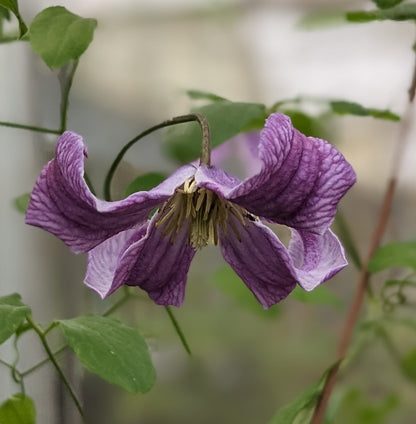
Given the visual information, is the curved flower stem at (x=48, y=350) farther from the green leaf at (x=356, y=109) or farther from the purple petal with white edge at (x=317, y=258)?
the green leaf at (x=356, y=109)

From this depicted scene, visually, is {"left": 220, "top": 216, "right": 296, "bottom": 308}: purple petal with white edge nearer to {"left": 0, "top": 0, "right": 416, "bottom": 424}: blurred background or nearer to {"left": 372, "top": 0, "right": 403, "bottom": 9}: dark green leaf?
{"left": 372, "top": 0, "right": 403, "bottom": 9}: dark green leaf

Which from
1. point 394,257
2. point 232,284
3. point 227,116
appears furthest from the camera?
point 232,284

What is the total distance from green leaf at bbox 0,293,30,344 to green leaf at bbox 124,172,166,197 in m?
0.11

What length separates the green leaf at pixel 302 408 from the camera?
1.71ft

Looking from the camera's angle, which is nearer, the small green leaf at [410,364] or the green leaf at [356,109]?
the green leaf at [356,109]

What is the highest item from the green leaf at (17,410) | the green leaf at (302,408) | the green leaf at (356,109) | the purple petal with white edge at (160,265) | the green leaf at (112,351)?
the green leaf at (356,109)

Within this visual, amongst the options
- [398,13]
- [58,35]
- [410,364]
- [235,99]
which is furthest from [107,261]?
[235,99]

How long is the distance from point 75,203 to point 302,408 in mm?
258

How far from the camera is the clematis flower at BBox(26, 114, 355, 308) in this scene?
0.35 meters

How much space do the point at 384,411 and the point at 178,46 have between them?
0.67 metres

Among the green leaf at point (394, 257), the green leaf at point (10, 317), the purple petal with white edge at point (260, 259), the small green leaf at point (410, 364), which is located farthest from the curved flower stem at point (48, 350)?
the small green leaf at point (410, 364)

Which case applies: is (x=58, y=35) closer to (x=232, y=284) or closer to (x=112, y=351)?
(x=112, y=351)

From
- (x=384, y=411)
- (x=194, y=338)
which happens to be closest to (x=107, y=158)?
(x=194, y=338)

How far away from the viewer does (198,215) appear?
1.52 feet
